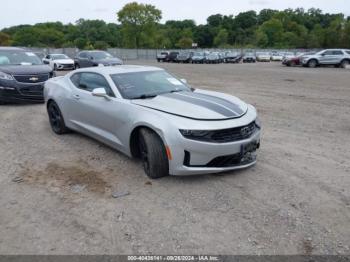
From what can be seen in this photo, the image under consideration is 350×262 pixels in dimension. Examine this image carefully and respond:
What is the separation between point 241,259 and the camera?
3111 millimetres

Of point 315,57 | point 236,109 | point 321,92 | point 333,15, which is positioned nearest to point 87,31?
point 333,15

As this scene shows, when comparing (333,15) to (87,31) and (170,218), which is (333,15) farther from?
(170,218)

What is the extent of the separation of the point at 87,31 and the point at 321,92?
110m

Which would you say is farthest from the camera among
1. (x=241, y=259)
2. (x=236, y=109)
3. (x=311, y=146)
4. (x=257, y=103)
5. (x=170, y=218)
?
(x=257, y=103)

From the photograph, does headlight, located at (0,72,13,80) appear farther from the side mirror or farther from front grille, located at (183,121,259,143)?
front grille, located at (183,121,259,143)

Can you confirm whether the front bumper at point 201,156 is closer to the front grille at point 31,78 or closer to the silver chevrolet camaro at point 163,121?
the silver chevrolet camaro at point 163,121

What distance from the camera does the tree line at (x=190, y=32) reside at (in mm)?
92375

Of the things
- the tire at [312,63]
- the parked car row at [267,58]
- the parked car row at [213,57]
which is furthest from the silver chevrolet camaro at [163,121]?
the parked car row at [213,57]

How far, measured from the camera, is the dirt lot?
11.0ft

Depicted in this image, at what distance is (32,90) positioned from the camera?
10523 mm

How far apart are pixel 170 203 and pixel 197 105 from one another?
146 centimetres

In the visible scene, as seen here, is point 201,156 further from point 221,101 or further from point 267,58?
point 267,58

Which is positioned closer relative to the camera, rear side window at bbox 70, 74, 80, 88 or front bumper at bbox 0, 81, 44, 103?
rear side window at bbox 70, 74, 80, 88

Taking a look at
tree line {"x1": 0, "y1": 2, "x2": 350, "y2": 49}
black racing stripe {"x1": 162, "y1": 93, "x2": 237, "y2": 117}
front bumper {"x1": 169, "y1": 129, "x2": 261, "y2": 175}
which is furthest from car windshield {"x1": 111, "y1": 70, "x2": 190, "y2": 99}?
tree line {"x1": 0, "y1": 2, "x2": 350, "y2": 49}
